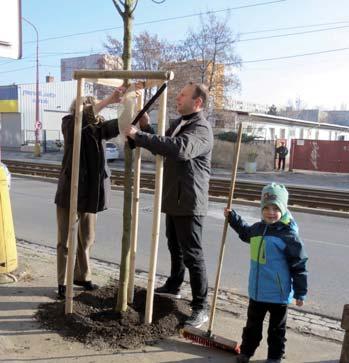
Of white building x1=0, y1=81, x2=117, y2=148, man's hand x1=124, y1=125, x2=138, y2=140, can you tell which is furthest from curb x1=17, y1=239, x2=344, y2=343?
white building x1=0, y1=81, x2=117, y2=148

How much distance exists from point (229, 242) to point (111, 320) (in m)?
4.42

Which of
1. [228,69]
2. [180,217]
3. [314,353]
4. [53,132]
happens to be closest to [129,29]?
[180,217]

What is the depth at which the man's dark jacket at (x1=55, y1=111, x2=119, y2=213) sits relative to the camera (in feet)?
14.4

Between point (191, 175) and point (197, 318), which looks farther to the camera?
point (197, 318)

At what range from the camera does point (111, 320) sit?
157 inches

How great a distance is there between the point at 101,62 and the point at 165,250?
28.5m

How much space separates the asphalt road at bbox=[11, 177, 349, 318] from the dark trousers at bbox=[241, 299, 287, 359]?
5.80 feet

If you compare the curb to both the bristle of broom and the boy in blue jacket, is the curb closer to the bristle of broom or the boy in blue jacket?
the bristle of broom

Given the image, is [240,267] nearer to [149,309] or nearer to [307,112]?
[149,309]

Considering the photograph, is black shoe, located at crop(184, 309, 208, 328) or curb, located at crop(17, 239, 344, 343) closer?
black shoe, located at crop(184, 309, 208, 328)

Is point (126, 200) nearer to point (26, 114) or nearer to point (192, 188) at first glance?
point (192, 188)

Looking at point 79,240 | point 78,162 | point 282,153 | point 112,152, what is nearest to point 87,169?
point 78,162

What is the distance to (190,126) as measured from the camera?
12.7 feet

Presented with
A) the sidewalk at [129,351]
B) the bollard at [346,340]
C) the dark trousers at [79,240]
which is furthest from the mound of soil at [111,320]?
the bollard at [346,340]
